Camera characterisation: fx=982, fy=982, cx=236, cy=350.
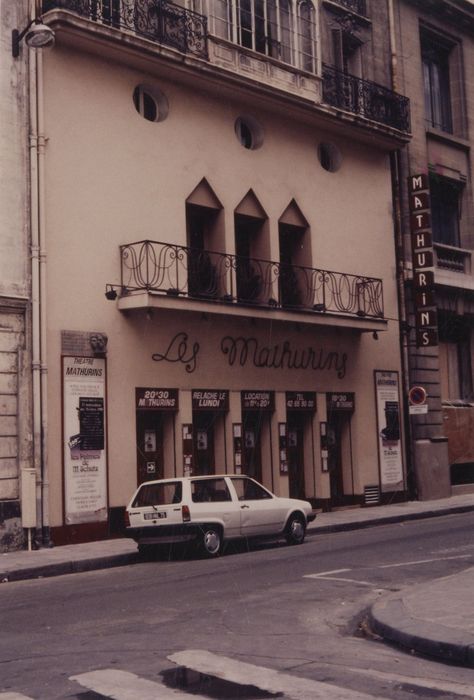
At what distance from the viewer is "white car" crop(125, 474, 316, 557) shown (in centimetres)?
1552

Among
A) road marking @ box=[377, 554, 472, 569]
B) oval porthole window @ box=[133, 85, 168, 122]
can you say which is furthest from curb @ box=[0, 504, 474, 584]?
oval porthole window @ box=[133, 85, 168, 122]

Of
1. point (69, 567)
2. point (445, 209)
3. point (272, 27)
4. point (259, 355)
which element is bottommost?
point (69, 567)

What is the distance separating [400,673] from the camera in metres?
7.33

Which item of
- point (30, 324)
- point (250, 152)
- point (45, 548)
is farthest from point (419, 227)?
point (45, 548)

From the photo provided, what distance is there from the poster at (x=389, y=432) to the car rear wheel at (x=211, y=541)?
9.79 meters

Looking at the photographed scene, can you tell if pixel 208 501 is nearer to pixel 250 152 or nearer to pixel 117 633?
pixel 117 633

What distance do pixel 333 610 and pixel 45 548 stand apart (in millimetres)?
8054

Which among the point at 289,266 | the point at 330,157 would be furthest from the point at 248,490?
the point at 330,157

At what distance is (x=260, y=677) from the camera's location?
23.5 ft

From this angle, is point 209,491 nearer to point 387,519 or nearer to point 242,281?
point 387,519

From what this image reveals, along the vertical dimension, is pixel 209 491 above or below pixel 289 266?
below

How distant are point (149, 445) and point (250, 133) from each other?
25.9 ft

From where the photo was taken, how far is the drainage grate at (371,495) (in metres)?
24.3

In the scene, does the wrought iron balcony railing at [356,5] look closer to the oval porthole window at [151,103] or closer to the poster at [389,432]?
the oval porthole window at [151,103]
